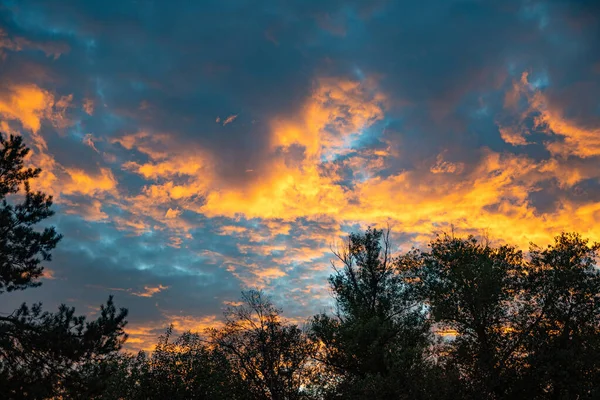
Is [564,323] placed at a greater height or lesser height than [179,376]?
greater

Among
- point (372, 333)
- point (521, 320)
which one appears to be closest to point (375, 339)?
point (372, 333)

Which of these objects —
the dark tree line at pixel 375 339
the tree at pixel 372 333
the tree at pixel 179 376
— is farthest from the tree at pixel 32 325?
the tree at pixel 179 376

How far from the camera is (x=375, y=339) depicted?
36.0 meters

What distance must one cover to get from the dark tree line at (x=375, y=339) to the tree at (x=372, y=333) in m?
0.13

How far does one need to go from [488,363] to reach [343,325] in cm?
1347

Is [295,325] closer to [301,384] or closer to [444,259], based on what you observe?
[301,384]

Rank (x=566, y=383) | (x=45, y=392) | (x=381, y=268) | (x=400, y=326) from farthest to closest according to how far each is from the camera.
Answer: (x=381, y=268) → (x=400, y=326) → (x=566, y=383) → (x=45, y=392)

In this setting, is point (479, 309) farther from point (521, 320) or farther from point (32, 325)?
point (32, 325)

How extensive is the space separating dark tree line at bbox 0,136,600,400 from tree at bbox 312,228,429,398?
129 millimetres

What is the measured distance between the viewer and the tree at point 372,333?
30.3 m

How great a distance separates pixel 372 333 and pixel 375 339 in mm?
589

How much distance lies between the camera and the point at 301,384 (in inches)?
1884

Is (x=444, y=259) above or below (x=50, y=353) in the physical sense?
above

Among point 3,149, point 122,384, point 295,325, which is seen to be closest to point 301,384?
point 295,325
